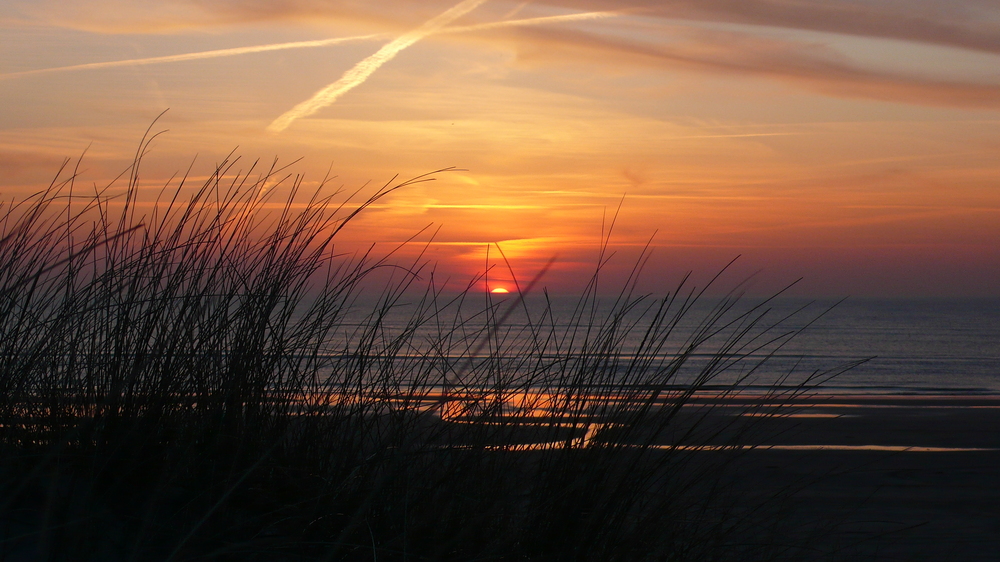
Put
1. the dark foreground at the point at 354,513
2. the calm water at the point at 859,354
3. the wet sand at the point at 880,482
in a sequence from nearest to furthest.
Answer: the dark foreground at the point at 354,513
the wet sand at the point at 880,482
the calm water at the point at 859,354

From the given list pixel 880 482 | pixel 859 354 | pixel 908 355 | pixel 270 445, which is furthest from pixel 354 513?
pixel 859 354

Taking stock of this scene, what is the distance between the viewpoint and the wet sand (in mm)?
3295

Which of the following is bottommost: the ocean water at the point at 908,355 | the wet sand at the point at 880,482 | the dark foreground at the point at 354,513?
Answer: the ocean water at the point at 908,355

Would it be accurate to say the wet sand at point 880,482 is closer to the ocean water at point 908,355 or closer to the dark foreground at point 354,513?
the dark foreground at point 354,513

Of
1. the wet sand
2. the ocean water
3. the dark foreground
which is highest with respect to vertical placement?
the dark foreground

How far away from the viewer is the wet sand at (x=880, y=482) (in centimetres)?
329

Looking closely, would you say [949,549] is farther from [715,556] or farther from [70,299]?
[70,299]

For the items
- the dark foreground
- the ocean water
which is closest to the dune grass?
the dark foreground

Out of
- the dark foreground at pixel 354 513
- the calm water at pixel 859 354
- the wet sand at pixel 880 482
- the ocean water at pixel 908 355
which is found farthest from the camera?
the ocean water at pixel 908 355

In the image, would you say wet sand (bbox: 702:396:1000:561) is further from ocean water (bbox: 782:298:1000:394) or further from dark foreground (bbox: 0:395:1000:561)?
ocean water (bbox: 782:298:1000:394)

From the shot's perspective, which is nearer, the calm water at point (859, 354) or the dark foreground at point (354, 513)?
the dark foreground at point (354, 513)

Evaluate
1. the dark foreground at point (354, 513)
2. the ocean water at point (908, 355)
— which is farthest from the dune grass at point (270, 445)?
the ocean water at point (908, 355)

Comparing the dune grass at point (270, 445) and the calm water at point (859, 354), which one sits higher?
the dune grass at point (270, 445)

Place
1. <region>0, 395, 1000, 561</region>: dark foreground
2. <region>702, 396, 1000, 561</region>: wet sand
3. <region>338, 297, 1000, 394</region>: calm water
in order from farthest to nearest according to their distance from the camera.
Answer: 1. <region>338, 297, 1000, 394</region>: calm water
2. <region>702, 396, 1000, 561</region>: wet sand
3. <region>0, 395, 1000, 561</region>: dark foreground
